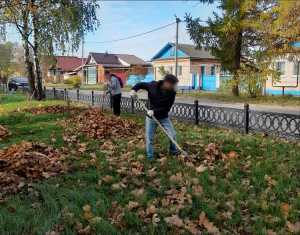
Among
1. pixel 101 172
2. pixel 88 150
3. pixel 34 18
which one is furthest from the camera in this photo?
pixel 34 18

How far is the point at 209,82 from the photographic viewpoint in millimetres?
28062

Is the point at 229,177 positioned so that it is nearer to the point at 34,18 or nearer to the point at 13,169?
the point at 13,169

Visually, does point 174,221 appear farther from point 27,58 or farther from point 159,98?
point 27,58

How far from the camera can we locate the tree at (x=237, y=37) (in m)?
16.2

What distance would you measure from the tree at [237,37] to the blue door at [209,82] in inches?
338

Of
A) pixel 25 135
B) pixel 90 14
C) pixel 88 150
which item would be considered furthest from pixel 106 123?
pixel 90 14

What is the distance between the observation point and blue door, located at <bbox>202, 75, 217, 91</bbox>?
90.8 ft

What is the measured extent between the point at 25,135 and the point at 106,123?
2.24 metres

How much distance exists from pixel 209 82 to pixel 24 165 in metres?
24.9

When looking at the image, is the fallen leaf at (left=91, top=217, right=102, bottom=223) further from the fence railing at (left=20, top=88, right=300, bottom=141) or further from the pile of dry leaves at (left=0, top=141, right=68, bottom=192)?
the fence railing at (left=20, top=88, right=300, bottom=141)

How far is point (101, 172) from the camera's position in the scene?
482cm

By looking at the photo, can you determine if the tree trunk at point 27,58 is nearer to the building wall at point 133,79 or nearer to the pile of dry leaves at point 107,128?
the pile of dry leaves at point 107,128

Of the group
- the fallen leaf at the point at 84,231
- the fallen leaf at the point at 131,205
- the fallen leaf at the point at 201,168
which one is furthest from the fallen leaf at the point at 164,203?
the fallen leaf at the point at 201,168

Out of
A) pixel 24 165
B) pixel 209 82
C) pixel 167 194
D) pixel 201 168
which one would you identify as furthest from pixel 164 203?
pixel 209 82
